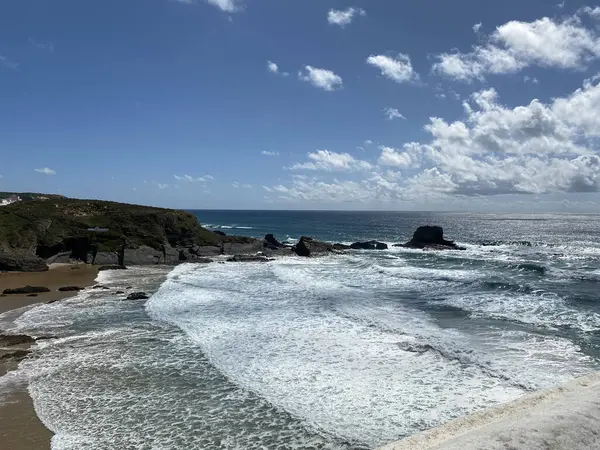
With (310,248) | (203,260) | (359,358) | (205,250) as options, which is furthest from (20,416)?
(310,248)

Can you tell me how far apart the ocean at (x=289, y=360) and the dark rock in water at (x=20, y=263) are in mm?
11659

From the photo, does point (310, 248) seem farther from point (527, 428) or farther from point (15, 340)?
point (527, 428)

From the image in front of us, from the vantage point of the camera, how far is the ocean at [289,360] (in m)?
11.4

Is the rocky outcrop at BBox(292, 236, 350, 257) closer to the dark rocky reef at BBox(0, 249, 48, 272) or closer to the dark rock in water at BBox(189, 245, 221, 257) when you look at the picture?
the dark rock in water at BBox(189, 245, 221, 257)

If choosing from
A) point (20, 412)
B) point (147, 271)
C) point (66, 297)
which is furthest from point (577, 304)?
point (147, 271)

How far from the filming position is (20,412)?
11.8 meters

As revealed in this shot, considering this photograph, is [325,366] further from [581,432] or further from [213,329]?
[581,432]

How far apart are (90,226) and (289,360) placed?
4040 cm

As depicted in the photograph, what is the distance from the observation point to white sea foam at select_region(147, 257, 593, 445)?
1230 centimetres

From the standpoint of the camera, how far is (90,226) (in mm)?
48781

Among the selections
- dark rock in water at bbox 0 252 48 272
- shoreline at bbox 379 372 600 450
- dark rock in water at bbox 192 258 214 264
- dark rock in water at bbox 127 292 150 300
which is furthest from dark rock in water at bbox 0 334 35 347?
dark rock in water at bbox 192 258 214 264

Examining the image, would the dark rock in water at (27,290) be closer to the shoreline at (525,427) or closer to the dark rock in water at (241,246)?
the shoreline at (525,427)

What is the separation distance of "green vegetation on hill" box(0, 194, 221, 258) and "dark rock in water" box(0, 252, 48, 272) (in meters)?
3.76

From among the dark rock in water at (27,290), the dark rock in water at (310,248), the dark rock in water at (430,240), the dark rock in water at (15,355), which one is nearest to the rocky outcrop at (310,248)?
the dark rock in water at (310,248)
